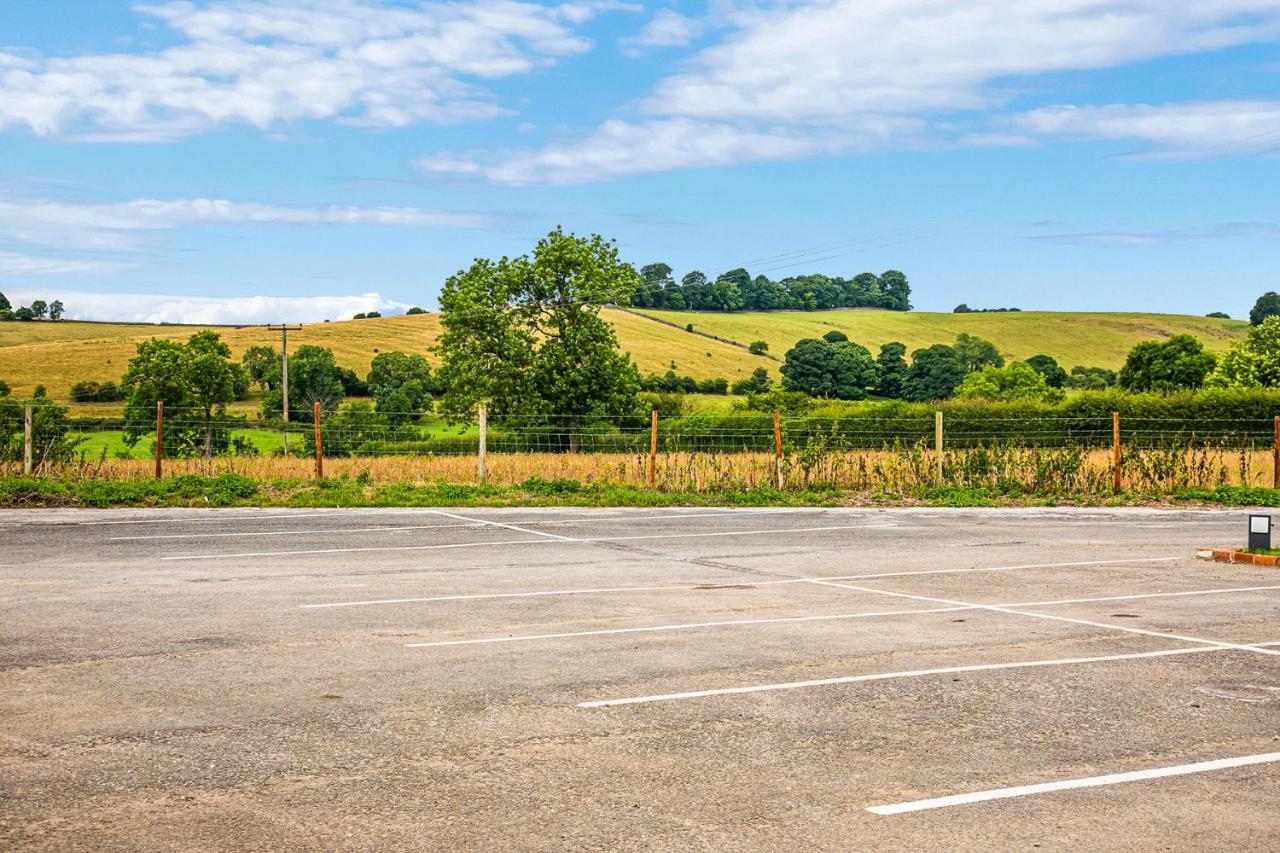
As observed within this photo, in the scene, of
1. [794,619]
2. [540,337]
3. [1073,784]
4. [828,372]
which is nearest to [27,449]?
[794,619]

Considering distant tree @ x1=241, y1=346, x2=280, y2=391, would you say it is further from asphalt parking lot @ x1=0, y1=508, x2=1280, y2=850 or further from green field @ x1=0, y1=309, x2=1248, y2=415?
asphalt parking lot @ x1=0, y1=508, x2=1280, y2=850

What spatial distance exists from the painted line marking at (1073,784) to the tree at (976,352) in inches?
4113

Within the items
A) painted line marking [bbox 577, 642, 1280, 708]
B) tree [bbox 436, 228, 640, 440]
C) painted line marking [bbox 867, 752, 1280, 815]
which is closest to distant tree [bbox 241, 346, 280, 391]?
tree [bbox 436, 228, 640, 440]

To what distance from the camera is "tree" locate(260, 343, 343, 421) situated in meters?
79.5

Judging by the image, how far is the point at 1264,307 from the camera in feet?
470

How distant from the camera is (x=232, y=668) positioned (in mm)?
8594

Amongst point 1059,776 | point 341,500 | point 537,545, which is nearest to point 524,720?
point 1059,776

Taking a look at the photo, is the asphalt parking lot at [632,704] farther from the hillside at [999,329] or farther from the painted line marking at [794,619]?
the hillside at [999,329]

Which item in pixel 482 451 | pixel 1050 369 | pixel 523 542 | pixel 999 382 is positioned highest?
pixel 1050 369

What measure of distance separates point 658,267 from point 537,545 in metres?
124

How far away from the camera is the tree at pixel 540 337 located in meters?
55.5

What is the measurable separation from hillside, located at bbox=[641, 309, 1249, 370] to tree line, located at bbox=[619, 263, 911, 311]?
3386 mm

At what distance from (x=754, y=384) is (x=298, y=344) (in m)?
37.6

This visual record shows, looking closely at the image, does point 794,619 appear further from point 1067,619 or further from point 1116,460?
point 1116,460
